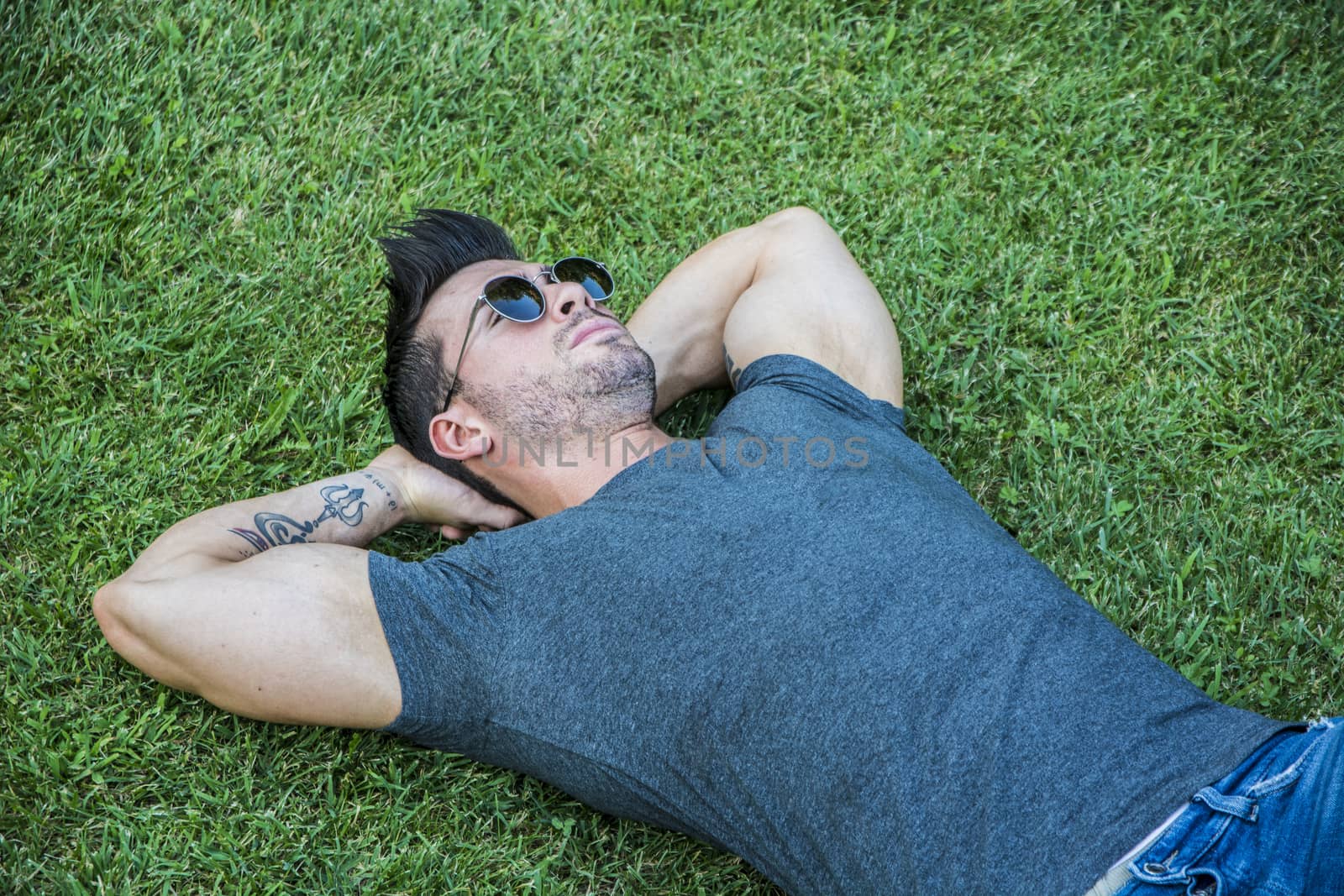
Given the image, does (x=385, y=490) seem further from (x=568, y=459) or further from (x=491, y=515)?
(x=568, y=459)

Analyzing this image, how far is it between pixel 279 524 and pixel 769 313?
1.77m

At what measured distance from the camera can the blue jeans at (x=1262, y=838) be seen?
2.43 m

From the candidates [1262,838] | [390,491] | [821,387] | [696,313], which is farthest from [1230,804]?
[390,491]

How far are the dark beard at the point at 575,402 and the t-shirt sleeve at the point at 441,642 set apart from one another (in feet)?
2.02

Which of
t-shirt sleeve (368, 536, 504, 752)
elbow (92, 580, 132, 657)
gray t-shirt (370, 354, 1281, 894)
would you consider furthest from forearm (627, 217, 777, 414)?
elbow (92, 580, 132, 657)

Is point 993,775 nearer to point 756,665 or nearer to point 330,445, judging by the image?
point 756,665

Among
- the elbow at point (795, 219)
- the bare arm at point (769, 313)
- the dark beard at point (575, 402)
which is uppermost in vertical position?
the elbow at point (795, 219)

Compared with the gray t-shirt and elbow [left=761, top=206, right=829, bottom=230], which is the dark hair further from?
elbow [left=761, top=206, right=829, bottom=230]

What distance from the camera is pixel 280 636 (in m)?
2.94

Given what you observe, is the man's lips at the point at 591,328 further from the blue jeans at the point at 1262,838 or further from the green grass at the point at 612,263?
the blue jeans at the point at 1262,838

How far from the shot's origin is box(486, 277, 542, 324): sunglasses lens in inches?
141

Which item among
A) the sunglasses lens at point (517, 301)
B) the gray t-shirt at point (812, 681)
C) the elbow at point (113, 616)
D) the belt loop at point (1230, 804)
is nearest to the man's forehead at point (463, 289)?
the sunglasses lens at point (517, 301)

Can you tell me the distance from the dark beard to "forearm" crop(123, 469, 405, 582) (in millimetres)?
503

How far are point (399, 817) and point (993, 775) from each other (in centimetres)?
177
